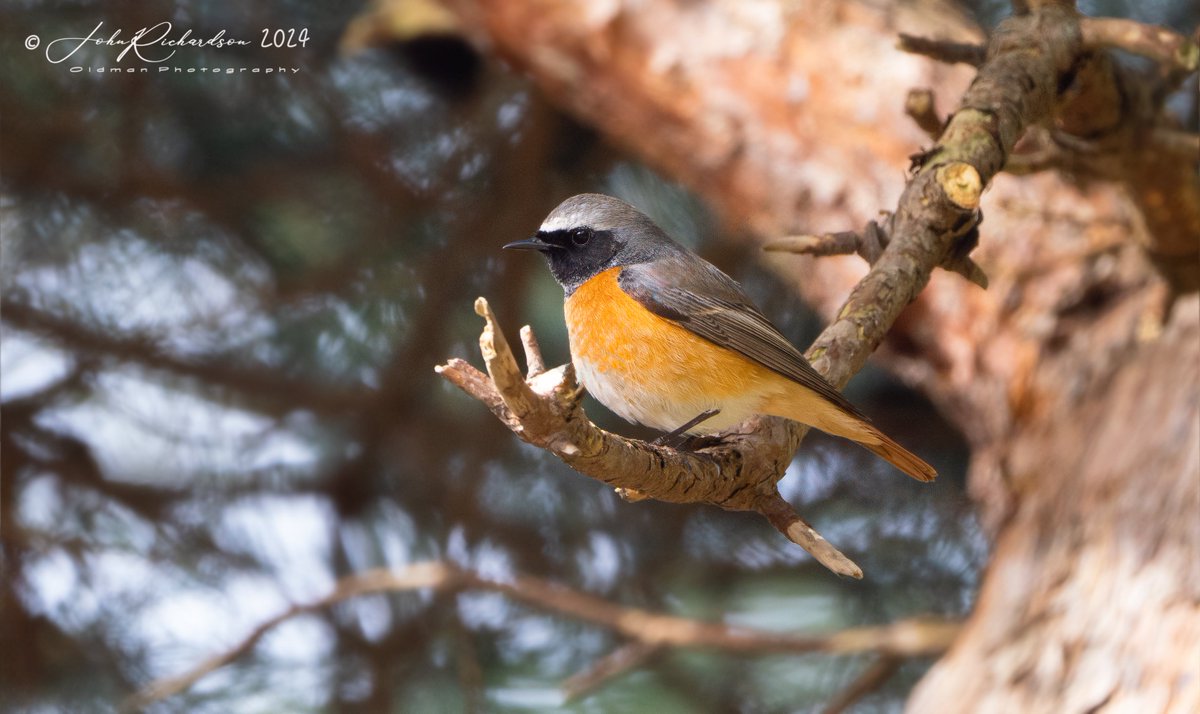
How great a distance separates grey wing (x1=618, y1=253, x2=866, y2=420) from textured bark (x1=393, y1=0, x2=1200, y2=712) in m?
0.15

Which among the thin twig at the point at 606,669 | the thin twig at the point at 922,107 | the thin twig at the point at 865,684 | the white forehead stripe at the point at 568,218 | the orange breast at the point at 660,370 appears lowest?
the thin twig at the point at 865,684

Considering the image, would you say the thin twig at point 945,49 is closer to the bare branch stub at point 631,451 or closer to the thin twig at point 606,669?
the bare branch stub at point 631,451

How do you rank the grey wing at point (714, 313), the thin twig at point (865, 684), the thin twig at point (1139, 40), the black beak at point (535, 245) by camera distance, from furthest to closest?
the thin twig at point (865, 684) < the thin twig at point (1139, 40) < the black beak at point (535, 245) < the grey wing at point (714, 313)

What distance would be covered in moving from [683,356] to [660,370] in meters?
0.07

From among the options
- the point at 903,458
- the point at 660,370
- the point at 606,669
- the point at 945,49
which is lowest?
the point at 606,669

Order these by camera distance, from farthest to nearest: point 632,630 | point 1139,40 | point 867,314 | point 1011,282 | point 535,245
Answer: point 632,630 < point 1011,282 < point 1139,40 < point 535,245 < point 867,314

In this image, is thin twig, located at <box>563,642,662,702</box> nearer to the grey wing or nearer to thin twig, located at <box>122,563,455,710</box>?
thin twig, located at <box>122,563,455,710</box>

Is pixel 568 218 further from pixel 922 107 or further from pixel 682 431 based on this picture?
pixel 922 107

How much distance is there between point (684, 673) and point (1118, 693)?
7.60ft

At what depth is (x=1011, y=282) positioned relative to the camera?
416 centimetres

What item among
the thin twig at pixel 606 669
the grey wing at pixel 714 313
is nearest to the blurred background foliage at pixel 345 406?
the thin twig at pixel 606 669

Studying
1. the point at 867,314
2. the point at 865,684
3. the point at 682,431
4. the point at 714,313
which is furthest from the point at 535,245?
the point at 865,684

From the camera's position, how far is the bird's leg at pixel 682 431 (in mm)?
2836

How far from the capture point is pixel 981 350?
4246mm
